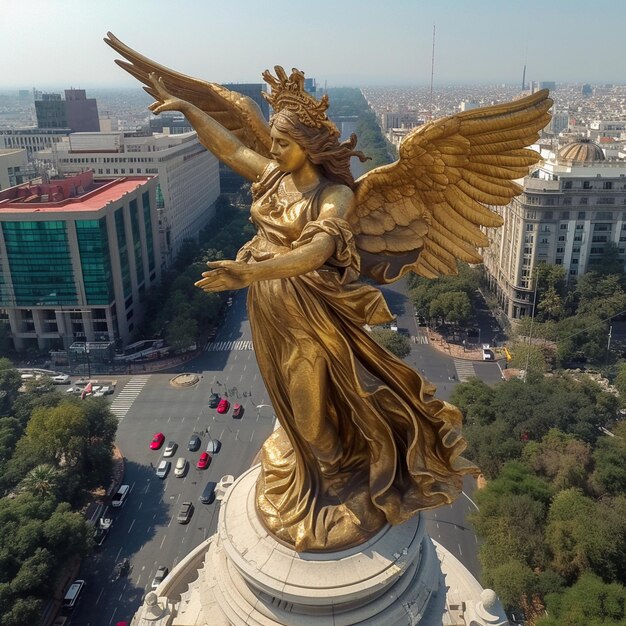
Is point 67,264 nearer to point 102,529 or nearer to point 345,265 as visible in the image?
point 102,529

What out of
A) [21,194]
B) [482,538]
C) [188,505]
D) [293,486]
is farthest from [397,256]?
[21,194]

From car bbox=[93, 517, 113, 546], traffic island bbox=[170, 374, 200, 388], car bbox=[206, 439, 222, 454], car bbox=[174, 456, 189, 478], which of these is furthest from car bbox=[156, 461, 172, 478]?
traffic island bbox=[170, 374, 200, 388]

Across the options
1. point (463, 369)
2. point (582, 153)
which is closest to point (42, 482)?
point (463, 369)

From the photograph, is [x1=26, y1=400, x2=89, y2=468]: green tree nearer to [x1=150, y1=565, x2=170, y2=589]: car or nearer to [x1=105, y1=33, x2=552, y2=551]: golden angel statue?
[x1=150, y1=565, x2=170, y2=589]: car

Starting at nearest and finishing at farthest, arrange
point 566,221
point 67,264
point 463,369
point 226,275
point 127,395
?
point 226,275, point 127,395, point 67,264, point 463,369, point 566,221

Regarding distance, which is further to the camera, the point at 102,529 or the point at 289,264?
the point at 102,529

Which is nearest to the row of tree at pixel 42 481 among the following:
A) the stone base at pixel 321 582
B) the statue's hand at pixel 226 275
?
the stone base at pixel 321 582
